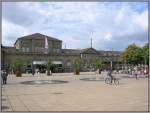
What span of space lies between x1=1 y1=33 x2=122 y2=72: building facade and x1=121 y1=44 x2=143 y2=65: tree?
64.9 ft

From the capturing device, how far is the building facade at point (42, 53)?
8812 centimetres

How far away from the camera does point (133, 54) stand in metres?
71.2

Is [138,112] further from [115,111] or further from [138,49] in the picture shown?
[138,49]

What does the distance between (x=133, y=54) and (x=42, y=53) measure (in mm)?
29472

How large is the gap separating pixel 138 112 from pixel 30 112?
4105 mm

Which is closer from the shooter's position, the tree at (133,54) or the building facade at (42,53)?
the tree at (133,54)

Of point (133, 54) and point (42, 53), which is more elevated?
point (42, 53)

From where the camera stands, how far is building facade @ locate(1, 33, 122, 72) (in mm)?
88119

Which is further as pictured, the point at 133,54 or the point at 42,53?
the point at 42,53

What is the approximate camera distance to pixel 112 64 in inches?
4173

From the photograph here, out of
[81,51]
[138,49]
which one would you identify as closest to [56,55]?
[81,51]

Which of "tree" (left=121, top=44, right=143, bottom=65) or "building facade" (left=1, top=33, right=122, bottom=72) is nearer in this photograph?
"tree" (left=121, top=44, right=143, bottom=65)

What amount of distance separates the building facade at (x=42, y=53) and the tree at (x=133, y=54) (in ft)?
64.9

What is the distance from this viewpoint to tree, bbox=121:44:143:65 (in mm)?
70938
